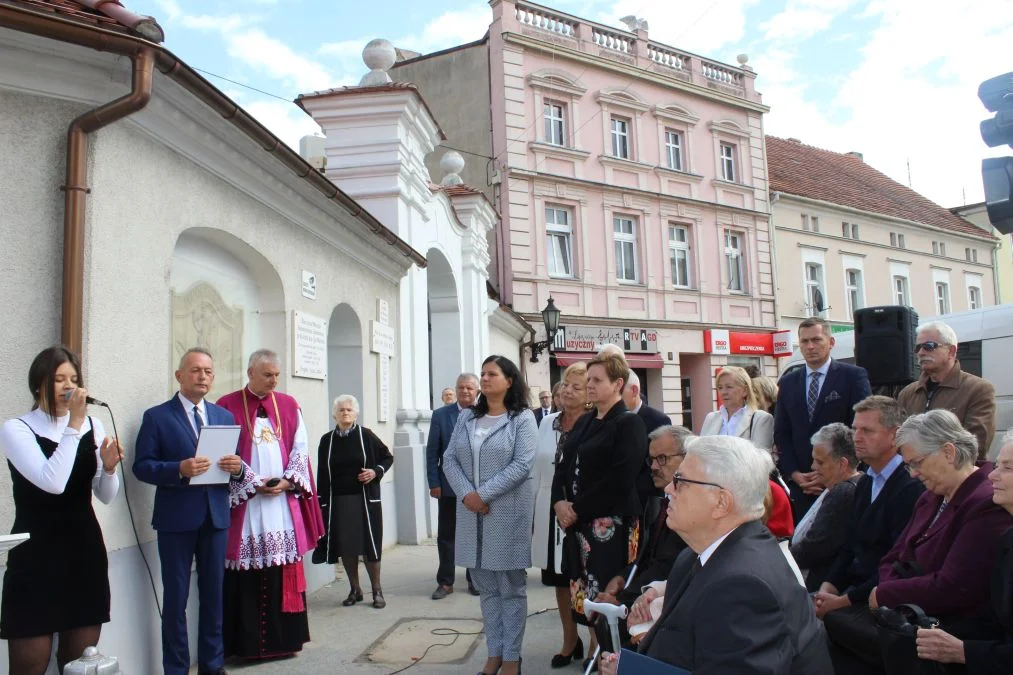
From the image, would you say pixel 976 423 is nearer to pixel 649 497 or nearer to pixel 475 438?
pixel 649 497

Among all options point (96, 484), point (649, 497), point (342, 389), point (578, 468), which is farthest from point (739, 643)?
point (342, 389)

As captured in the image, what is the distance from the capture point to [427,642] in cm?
581

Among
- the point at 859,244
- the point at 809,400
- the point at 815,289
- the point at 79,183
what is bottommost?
the point at 809,400

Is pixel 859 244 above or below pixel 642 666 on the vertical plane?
above

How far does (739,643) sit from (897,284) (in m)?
31.0

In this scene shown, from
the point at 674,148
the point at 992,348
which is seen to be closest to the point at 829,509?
the point at 992,348

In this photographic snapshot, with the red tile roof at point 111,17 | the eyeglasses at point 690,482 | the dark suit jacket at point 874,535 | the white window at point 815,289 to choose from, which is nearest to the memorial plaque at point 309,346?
the red tile roof at point 111,17

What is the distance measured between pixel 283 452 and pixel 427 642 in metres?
1.59

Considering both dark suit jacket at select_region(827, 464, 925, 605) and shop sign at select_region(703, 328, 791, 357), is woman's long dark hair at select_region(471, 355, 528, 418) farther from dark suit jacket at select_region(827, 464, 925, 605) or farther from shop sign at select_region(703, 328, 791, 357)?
shop sign at select_region(703, 328, 791, 357)

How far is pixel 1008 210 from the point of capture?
15.9 feet

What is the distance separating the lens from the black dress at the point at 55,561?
3758mm

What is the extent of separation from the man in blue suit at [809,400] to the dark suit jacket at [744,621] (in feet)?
11.3

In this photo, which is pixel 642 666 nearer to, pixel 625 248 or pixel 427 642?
pixel 427 642

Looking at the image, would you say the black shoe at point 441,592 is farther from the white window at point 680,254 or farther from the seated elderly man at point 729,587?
the white window at point 680,254
